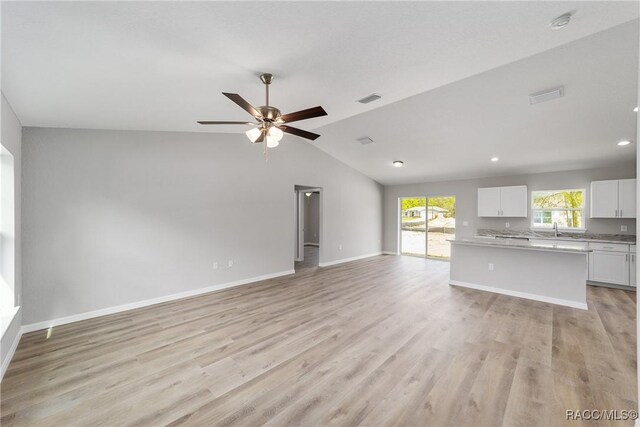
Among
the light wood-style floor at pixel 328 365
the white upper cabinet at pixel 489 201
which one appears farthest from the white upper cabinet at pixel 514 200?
the light wood-style floor at pixel 328 365

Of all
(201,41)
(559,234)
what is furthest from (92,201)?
(559,234)

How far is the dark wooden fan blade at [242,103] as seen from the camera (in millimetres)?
1953

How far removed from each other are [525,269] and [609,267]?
220 centimetres

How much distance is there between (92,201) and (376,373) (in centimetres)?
407

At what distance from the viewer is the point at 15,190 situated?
272 centimetres

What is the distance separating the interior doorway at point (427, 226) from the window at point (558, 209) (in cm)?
185

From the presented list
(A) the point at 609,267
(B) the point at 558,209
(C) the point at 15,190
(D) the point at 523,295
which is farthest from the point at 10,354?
(B) the point at 558,209

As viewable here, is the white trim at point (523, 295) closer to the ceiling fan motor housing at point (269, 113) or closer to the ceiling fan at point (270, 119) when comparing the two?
the ceiling fan at point (270, 119)

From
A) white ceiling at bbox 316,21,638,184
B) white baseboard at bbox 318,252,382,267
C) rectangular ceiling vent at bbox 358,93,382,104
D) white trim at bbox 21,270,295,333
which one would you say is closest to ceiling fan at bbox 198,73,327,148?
rectangular ceiling vent at bbox 358,93,382,104

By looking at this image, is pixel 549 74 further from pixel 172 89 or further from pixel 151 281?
pixel 151 281

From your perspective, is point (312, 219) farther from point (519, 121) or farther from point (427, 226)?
point (519, 121)

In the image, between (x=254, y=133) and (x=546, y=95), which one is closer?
(x=254, y=133)

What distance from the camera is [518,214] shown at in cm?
609

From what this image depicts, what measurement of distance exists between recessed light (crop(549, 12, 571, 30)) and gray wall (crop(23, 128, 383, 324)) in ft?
14.6
